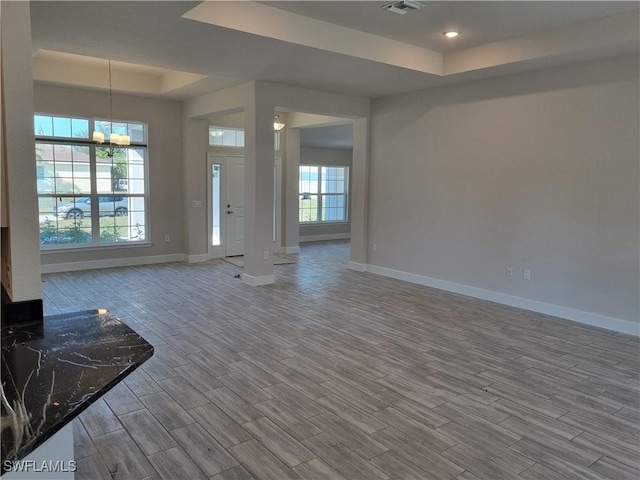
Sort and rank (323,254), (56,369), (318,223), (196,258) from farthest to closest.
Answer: (318,223) → (323,254) → (196,258) → (56,369)

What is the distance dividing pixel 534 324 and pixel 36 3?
17.6ft

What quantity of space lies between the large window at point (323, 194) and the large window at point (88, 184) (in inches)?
181

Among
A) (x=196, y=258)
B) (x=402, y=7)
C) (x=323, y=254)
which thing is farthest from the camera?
(x=323, y=254)

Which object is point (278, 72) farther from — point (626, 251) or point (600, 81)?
point (626, 251)

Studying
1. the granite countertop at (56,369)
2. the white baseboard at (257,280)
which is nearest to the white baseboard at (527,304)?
the white baseboard at (257,280)

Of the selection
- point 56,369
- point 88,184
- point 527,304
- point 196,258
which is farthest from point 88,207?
point 527,304

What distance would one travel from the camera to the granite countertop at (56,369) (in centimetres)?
117

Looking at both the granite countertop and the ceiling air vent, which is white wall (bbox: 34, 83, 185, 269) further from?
the granite countertop

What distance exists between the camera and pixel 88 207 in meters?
7.23

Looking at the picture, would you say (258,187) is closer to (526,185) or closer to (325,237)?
(526,185)

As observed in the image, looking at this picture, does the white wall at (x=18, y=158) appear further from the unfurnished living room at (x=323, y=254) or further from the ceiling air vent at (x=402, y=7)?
the ceiling air vent at (x=402, y=7)

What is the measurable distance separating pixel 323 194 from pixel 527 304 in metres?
7.26

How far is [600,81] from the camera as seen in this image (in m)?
4.58

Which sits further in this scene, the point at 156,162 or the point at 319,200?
the point at 319,200
